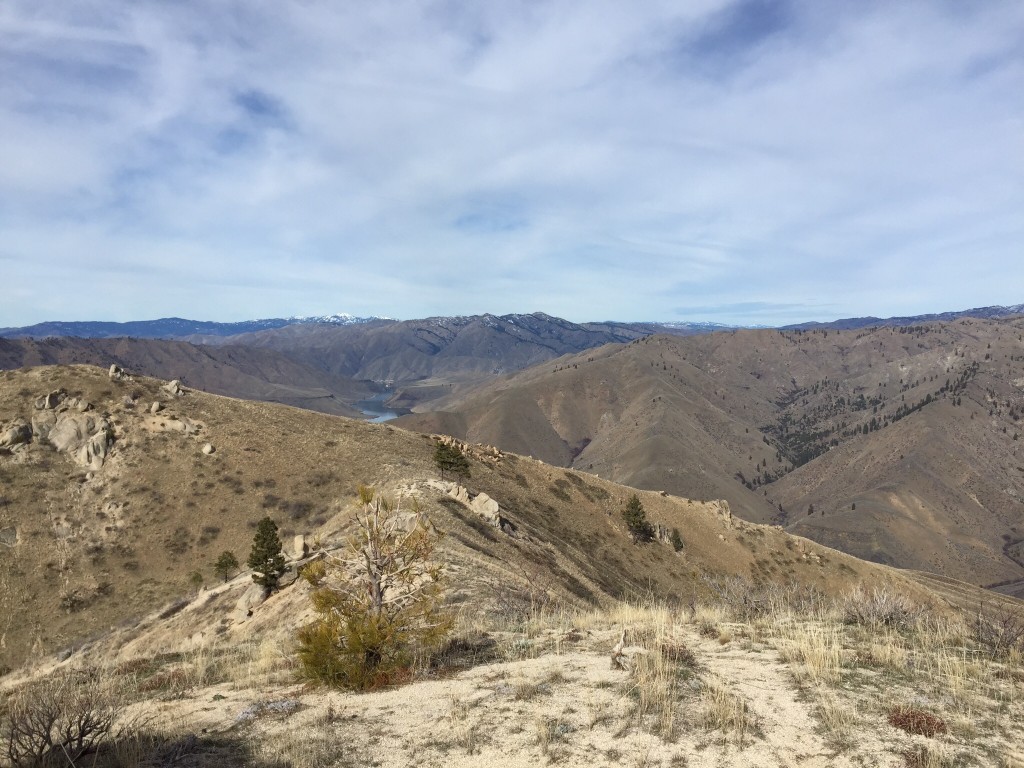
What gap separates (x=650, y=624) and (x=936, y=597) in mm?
82323

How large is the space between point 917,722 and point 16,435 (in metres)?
68.1

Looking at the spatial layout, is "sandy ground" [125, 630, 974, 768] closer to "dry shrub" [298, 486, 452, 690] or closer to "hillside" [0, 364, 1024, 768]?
"hillside" [0, 364, 1024, 768]

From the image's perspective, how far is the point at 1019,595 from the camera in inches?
6107

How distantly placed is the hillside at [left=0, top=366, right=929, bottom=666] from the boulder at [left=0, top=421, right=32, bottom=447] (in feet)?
0.38

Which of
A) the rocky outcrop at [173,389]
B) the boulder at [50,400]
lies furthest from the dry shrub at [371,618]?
the boulder at [50,400]

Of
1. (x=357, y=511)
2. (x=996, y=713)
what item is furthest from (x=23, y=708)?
(x=996, y=713)

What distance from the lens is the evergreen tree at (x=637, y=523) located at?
57.2 metres

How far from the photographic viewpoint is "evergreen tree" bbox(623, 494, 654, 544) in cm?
5722

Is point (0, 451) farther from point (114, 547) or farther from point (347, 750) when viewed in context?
point (347, 750)

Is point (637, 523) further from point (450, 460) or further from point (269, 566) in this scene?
point (269, 566)

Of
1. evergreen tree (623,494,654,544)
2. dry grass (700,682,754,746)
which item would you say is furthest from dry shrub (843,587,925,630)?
evergreen tree (623,494,654,544)

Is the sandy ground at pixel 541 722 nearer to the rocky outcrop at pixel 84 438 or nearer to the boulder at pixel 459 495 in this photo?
the boulder at pixel 459 495

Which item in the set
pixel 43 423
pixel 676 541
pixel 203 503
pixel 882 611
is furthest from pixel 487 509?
pixel 43 423

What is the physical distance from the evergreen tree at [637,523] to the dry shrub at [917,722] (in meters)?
52.0
